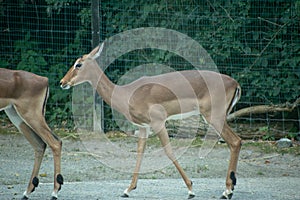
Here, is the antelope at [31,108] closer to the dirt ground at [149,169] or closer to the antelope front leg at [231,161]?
the dirt ground at [149,169]

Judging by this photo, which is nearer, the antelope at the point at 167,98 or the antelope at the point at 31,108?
the antelope at the point at 31,108

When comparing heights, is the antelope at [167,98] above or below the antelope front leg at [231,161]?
above

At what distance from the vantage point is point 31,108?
7.93 m

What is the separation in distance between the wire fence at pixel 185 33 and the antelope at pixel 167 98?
3.08 metres

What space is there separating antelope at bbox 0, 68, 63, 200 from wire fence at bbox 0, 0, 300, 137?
3.62 meters

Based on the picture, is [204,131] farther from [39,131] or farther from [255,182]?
[39,131]

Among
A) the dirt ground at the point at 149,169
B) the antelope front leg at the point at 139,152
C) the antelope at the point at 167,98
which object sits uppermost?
the antelope at the point at 167,98

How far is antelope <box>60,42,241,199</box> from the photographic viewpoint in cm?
816

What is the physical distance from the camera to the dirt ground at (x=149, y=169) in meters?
7.95

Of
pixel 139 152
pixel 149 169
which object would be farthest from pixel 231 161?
pixel 149 169

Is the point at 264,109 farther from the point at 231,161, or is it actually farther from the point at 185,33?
the point at 231,161

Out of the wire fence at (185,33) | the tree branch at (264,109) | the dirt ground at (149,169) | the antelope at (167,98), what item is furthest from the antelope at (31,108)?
the tree branch at (264,109)

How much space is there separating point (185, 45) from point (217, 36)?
569mm

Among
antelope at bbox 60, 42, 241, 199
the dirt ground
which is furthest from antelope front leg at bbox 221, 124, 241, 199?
the dirt ground
